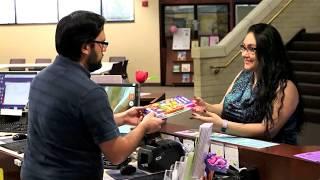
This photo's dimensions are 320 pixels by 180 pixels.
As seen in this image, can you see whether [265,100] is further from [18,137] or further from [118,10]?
[118,10]

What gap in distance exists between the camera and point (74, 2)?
12.8 m

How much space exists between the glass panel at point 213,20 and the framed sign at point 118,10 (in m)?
1.69

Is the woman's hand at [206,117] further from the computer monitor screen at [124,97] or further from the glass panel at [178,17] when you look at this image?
the glass panel at [178,17]

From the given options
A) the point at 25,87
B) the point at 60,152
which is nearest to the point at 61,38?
the point at 60,152

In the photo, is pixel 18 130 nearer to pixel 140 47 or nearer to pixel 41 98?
pixel 41 98

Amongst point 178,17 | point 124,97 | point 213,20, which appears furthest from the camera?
point 178,17

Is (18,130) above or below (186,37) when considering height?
below

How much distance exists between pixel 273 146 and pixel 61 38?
1155 mm

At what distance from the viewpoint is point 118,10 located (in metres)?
12.6

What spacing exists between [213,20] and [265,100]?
9502mm

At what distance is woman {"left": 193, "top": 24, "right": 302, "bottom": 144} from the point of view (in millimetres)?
2768

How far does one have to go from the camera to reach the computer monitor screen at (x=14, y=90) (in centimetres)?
376

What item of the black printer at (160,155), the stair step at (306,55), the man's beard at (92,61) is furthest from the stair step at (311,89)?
the man's beard at (92,61)

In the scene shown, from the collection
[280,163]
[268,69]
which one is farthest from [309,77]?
[280,163]
